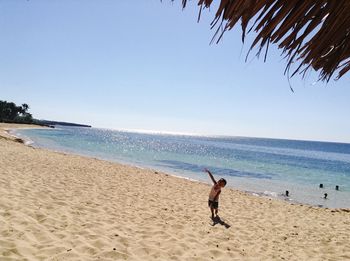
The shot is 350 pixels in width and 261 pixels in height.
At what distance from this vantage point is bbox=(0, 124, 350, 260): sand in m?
5.02

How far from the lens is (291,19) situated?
6.32ft

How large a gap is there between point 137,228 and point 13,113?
105908mm

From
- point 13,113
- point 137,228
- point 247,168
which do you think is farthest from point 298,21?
point 13,113

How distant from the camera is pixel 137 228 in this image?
668 cm

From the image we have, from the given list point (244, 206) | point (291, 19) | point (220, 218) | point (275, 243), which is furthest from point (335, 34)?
point (244, 206)

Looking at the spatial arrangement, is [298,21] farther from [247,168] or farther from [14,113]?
[14,113]

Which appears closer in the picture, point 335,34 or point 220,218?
point 335,34

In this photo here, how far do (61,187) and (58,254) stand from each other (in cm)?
532

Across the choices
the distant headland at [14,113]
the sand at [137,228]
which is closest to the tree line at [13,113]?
the distant headland at [14,113]

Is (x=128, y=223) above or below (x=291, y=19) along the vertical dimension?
below

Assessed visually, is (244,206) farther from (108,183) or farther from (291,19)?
(291,19)

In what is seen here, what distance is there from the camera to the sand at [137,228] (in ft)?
16.5

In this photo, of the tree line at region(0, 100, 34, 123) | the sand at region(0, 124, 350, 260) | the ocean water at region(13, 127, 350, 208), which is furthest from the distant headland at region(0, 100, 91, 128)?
the sand at region(0, 124, 350, 260)

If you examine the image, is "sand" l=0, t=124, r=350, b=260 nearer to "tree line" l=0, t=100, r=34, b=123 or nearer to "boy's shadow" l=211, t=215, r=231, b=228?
"boy's shadow" l=211, t=215, r=231, b=228
